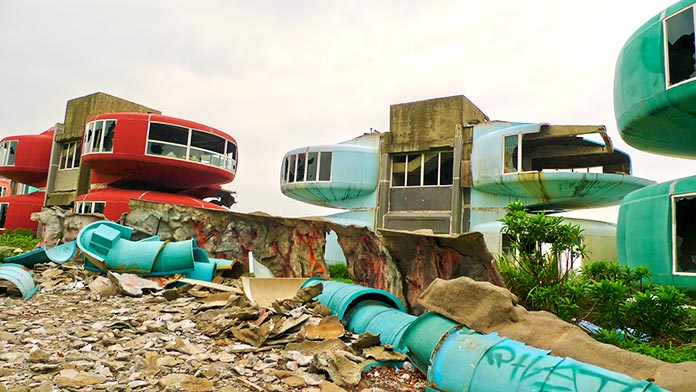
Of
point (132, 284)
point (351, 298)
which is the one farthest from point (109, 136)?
point (351, 298)

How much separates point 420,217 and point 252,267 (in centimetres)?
882

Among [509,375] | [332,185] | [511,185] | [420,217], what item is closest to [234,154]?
[332,185]

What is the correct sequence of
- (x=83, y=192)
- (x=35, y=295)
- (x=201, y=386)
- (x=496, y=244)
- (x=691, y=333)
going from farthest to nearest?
(x=83, y=192)
(x=496, y=244)
(x=35, y=295)
(x=691, y=333)
(x=201, y=386)

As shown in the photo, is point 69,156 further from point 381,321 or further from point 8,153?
point 381,321

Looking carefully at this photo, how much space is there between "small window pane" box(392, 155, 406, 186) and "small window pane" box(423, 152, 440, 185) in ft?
3.56

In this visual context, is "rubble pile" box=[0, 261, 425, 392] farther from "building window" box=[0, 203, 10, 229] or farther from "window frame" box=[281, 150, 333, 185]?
"building window" box=[0, 203, 10, 229]

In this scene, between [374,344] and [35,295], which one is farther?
[35,295]

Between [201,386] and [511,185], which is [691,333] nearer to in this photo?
[201,386]

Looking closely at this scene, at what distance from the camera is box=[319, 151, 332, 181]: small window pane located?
21.5 meters

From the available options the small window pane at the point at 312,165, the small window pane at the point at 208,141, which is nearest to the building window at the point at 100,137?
the small window pane at the point at 208,141

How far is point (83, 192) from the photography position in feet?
82.9

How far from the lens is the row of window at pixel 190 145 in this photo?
22.5m

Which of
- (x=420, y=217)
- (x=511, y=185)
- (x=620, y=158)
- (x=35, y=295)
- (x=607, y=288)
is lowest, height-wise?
(x=35, y=295)

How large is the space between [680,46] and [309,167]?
15.9 meters
